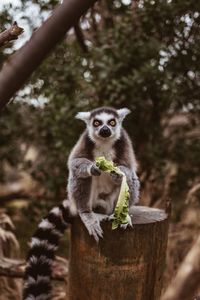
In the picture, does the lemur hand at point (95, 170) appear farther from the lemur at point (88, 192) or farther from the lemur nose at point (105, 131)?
the lemur nose at point (105, 131)

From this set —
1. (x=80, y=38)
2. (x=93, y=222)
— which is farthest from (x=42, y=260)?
(x=80, y=38)

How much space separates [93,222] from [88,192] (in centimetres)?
36

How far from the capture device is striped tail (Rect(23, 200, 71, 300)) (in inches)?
122

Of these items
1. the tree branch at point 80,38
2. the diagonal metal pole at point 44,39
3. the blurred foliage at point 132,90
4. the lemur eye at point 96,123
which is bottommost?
the diagonal metal pole at point 44,39

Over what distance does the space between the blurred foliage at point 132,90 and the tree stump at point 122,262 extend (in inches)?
83.6

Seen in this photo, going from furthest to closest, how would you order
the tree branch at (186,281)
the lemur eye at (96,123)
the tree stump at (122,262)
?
1. the lemur eye at (96,123)
2. the tree stump at (122,262)
3. the tree branch at (186,281)

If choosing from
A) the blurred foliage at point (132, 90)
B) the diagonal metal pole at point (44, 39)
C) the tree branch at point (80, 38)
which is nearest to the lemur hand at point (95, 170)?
the blurred foliage at point (132, 90)

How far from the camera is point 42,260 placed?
3111 mm

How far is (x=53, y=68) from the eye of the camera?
4.90 m

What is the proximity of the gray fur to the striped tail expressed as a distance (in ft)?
0.63

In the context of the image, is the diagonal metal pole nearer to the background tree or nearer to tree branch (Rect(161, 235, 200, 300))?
tree branch (Rect(161, 235, 200, 300))

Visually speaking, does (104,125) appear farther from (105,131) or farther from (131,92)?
(131,92)

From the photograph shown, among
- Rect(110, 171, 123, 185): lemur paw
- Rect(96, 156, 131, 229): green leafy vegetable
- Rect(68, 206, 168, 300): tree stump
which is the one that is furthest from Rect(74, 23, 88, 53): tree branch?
Rect(68, 206, 168, 300): tree stump

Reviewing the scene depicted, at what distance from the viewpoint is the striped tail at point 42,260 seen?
3098mm
